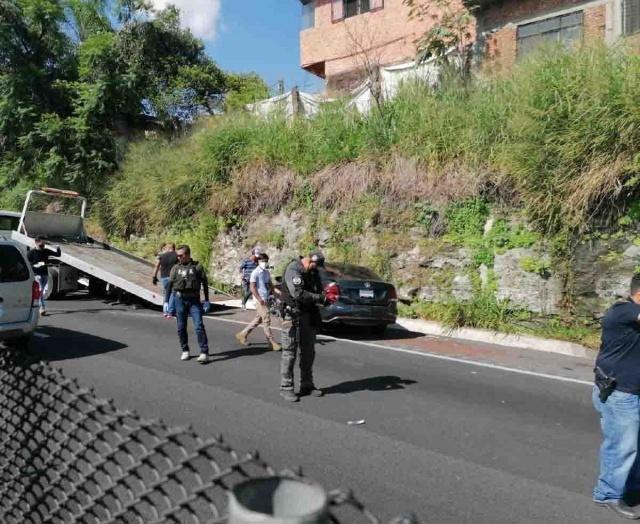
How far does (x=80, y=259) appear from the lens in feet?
49.8

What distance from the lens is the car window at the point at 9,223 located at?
16812 millimetres

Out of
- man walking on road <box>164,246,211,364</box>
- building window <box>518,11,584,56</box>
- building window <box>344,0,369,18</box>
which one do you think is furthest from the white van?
building window <box>344,0,369,18</box>

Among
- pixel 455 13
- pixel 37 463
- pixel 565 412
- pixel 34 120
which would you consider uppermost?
pixel 455 13

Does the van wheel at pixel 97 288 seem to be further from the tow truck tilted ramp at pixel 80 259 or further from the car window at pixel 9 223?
the car window at pixel 9 223

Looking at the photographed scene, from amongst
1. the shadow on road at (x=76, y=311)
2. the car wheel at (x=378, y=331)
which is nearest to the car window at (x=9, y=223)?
the shadow on road at (x=76, y=311)

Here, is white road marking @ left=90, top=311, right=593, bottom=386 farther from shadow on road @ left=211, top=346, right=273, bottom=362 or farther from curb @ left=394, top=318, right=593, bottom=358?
curb @ left=394, top=318, right=593, bottom=358

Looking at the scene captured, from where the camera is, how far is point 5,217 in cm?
1691

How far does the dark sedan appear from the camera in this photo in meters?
11.7

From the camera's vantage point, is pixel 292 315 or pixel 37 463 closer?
pixel 37 463

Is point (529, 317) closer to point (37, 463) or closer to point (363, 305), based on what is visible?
point (363, 305)

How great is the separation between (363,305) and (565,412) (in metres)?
5.33

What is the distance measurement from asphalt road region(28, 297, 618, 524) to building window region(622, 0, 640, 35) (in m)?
12.2

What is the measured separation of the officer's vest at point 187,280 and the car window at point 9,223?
10100 mm

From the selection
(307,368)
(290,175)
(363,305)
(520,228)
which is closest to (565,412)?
(307,368)
